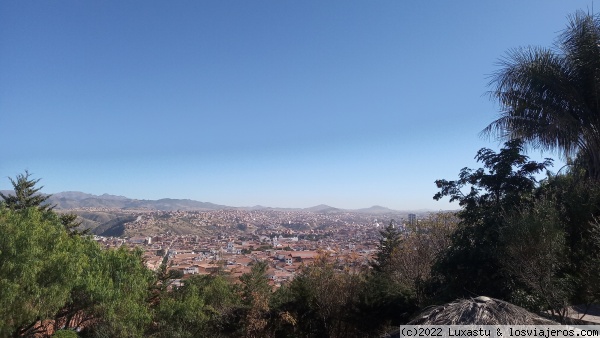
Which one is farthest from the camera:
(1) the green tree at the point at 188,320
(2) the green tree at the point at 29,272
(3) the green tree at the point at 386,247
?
(3) the green tree at the point at 386,247

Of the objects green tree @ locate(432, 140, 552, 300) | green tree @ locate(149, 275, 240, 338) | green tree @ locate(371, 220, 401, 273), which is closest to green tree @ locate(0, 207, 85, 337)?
green tree @ locate(149, 275, 240, 338)

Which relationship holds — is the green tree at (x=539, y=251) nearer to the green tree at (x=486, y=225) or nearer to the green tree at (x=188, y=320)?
the green tree at (x=486, y=225)

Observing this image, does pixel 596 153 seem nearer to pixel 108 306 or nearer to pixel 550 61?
pixel 550 61

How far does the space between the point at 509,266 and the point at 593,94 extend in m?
4.00

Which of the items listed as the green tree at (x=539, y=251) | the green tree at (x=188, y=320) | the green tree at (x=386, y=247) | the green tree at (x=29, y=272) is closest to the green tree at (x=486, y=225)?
the green tree at (x=539, y=251)

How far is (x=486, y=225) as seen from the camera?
7828 millimetres

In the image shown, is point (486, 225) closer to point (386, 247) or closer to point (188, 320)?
point (188, 320)

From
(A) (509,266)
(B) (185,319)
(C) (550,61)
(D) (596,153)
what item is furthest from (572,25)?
(B) (185,319)

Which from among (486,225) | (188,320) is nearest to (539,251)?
(486,225)

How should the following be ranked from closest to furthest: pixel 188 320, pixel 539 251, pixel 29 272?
pixel 539 251 → pixel 29 272 → pixel 188 320

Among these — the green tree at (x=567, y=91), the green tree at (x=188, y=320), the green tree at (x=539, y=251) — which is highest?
the green tree at (x=567, y=91)

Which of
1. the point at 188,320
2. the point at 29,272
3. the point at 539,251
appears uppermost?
the point at 539,251

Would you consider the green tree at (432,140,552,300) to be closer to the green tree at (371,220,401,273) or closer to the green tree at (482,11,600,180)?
the green tree at (482,11,600,180)

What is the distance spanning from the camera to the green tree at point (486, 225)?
23.9 ft
